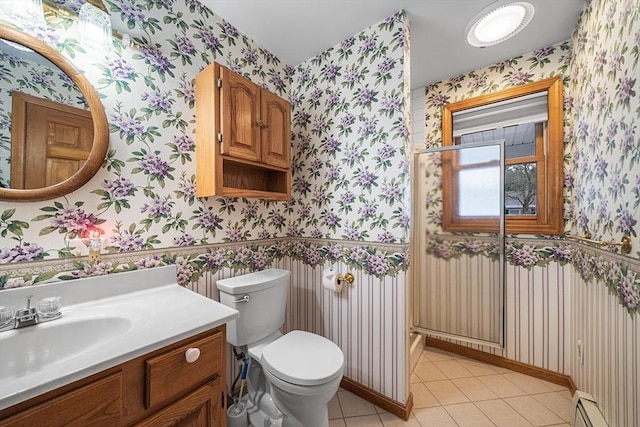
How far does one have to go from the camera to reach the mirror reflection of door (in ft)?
2.91

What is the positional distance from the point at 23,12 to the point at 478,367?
10.6ft

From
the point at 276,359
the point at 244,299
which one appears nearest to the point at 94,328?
the point at 244,299

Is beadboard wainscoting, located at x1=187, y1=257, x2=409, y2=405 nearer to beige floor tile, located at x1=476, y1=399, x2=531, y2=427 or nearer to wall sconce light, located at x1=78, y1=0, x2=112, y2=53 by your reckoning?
beige floor tile, located at x1=476, y1=399, x2=531, y2=427

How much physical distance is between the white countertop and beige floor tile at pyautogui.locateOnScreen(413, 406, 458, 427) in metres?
1.33

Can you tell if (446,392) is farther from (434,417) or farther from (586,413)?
(586,413)

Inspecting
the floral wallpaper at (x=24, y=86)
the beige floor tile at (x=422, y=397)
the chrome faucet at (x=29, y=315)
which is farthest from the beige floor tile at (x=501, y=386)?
the floral wallpaper at (x=24, y=86)

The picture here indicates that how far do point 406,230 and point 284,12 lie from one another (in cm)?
150

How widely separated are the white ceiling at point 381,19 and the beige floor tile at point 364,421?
241 cm

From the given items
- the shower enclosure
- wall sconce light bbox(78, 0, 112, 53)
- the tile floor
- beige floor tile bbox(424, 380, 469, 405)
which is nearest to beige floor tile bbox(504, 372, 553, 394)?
the tile floor

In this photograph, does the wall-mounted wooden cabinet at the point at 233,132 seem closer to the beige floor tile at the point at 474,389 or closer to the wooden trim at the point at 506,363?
the beige floor tile at the point at 474,389

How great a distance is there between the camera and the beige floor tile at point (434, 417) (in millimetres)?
1376

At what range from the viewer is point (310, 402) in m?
1.10

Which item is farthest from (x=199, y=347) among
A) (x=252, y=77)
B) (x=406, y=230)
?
(x=252, y=77)

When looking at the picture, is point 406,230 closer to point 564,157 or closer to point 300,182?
point 300,182
